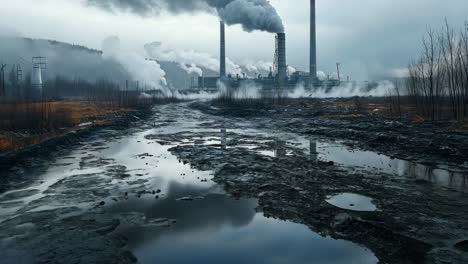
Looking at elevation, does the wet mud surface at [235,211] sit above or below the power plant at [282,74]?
below

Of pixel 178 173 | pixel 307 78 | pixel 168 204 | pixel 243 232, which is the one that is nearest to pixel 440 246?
pixel 243 232

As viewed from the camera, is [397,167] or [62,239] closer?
[62,239]

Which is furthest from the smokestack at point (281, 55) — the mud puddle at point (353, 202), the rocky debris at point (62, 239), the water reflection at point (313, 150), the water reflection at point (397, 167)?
the rocky debris at point (62, 239)

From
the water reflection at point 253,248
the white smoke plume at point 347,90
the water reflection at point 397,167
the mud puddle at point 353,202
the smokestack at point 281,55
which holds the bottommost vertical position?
the water reflection at point 253,248

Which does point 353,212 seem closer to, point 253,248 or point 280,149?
point 253,248

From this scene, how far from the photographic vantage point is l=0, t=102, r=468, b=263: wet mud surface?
6.29 m

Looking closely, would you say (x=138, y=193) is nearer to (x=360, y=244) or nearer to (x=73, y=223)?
(x=73, y=223)

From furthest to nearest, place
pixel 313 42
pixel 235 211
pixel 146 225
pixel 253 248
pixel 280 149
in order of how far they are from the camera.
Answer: pixel 313 42 < pixel 280 149 < pixel 235 211 < pixel 146 225 < pixel 253 248

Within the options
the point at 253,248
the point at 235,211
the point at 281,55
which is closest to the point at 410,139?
the point at 235,211

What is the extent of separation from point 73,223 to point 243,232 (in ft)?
13.1

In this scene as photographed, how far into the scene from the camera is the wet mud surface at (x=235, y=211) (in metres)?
6.29

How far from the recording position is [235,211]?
28.2ft

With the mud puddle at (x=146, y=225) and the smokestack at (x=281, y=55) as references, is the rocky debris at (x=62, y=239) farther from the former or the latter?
the smokestack at (x=281, y=55)

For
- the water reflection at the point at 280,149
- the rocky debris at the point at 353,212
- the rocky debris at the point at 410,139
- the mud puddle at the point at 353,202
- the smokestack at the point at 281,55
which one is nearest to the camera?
the rocky debris at the point at 353,212
